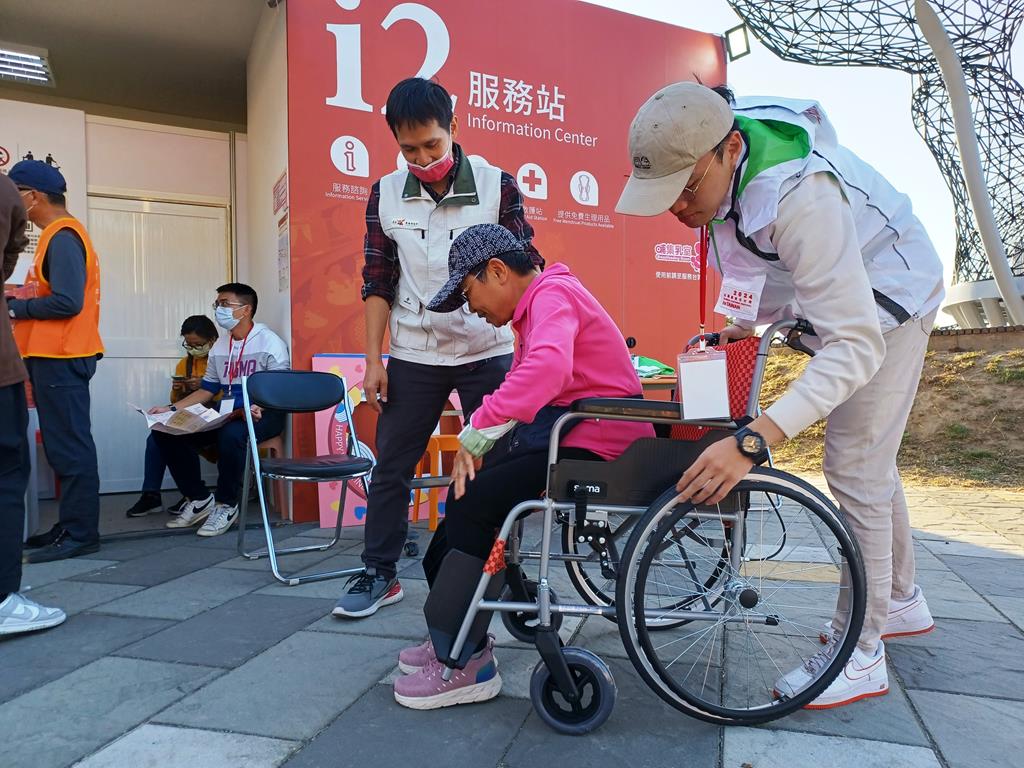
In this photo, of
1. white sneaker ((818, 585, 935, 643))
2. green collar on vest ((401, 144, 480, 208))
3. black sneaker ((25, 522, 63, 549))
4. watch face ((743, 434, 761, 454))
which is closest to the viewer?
watch face ((743, 434, 761, 454))

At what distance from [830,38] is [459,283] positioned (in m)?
13.9

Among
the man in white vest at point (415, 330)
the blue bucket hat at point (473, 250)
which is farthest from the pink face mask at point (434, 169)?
the blue bucket hat at point (473, 250)

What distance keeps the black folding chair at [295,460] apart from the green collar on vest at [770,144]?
2.28 m

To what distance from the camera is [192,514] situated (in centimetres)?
438

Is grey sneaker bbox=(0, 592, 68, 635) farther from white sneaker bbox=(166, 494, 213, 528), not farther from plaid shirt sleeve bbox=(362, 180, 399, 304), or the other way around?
white sneaker bbox=(166, 494, 213, 528)

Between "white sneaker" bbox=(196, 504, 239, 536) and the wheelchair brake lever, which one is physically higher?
the wheelchair brake lever

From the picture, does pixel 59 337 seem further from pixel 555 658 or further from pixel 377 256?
pixel 555 658

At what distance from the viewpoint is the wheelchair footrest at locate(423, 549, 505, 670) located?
1.83m

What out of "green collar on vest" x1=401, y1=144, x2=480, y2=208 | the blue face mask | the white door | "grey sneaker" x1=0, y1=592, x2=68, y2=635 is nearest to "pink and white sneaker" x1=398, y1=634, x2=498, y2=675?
"grey sneaker" x1=0, y1=592, x2=68, y2=635

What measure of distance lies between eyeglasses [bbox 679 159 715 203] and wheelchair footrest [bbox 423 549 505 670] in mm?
1078

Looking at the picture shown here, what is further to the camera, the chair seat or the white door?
the white door

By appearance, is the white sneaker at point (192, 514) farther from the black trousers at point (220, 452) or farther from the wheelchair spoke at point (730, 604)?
the wheelchair spoke at point (730, 604)

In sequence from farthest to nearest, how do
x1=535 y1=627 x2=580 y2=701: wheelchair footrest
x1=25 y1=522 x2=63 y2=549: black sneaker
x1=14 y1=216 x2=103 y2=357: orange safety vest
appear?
x1=25 y1=522 x2=63 y2=549: black sneaker → x1=14 y1=216 x2=103 y2=357: orange safety vest → x1=535 y1=627 x2=580 y2=701: wheelchair footrest

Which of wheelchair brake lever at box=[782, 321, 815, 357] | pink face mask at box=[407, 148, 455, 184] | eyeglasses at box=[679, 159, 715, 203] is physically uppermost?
pink face mask at box=[407, 148, 455, 184]
